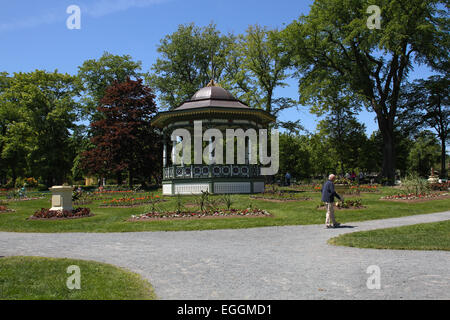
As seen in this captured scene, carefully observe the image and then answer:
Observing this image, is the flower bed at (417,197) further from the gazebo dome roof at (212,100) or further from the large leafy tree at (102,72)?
the large leafy tree at (102,72)

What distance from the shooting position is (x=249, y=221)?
13344 millimetres

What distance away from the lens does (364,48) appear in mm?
33375

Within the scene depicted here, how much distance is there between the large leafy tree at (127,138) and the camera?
35.6 meters

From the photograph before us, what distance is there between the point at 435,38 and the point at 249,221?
92.7 feet

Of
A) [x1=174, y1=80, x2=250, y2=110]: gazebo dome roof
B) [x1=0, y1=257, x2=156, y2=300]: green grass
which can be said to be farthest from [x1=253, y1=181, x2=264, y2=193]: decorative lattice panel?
[x1=0, y1=257, x2=156, y2=300]: green grass

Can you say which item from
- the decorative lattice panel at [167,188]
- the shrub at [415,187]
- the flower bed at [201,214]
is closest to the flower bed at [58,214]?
the flower bed at [201,214]

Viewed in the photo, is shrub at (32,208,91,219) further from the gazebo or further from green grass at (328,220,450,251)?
green grass at (328,220,450,251)

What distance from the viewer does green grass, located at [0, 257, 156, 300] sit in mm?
5027

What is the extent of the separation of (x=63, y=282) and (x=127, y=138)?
30.9 metres

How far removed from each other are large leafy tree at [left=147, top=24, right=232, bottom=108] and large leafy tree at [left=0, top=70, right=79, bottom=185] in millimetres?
11773

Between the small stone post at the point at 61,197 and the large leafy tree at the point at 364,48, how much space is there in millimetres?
27327
